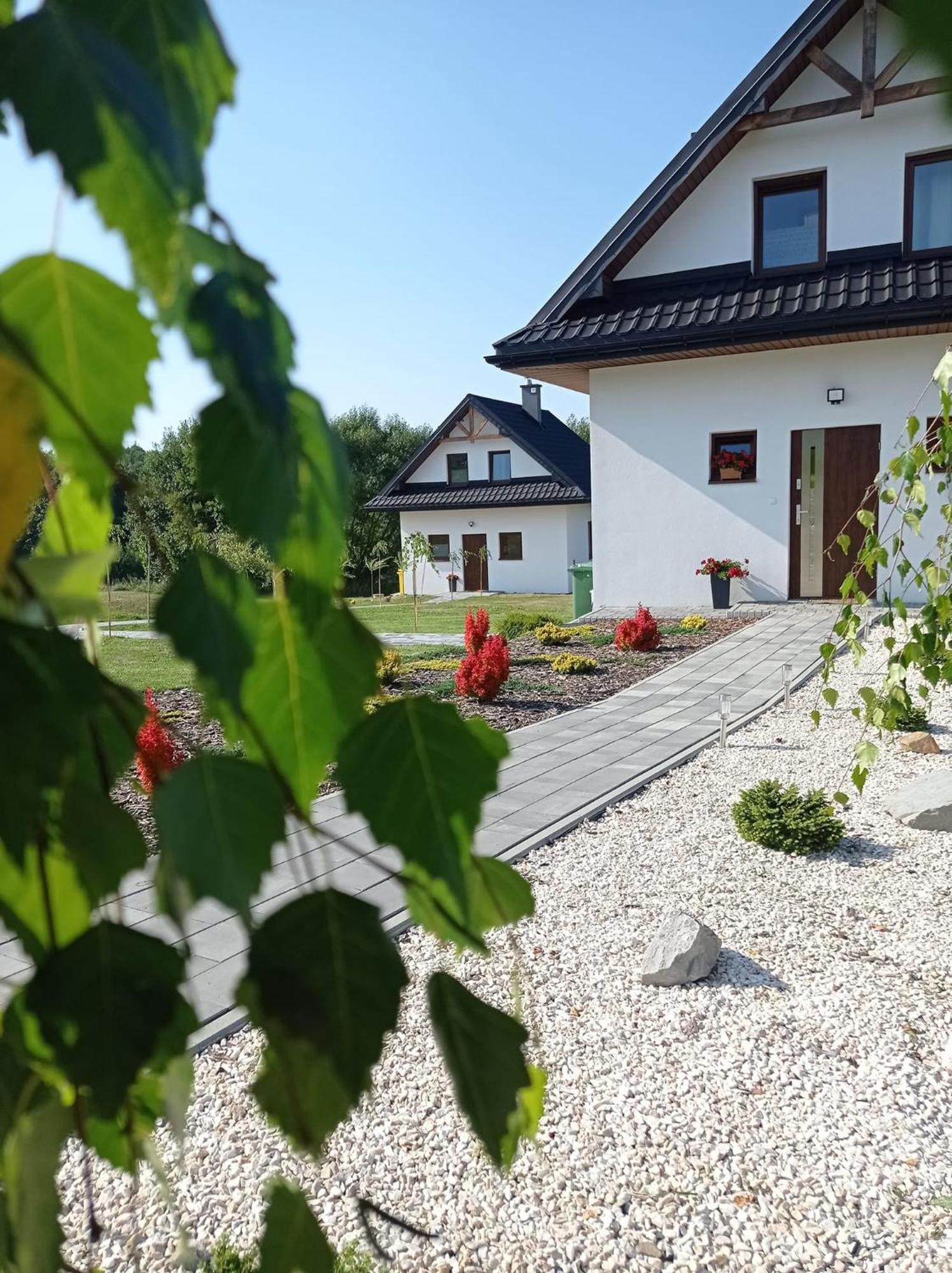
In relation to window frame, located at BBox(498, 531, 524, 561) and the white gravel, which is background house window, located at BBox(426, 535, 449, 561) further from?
the white gravel

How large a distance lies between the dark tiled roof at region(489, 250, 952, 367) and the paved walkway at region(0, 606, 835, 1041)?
3.67m

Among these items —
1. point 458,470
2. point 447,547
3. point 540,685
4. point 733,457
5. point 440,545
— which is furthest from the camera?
point 458,470

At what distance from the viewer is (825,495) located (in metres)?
12.3

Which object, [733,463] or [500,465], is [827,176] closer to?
[733,463]

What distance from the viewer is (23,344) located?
0.29m

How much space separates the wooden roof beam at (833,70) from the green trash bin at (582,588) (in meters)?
7.05

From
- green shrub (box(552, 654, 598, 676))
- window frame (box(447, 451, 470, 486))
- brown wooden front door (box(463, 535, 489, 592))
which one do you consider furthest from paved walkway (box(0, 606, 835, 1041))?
window frame (box(447, 451, 470, 486))

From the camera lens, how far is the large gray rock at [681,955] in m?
3.08

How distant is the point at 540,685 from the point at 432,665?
1.88 metres

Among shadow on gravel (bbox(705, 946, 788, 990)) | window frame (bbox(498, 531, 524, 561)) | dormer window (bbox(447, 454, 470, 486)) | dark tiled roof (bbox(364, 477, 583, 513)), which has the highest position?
dormer window (bbox(447, 454, 470, 486))

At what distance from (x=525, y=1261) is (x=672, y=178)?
41.2 ft

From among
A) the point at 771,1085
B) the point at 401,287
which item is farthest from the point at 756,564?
the point at 401,287

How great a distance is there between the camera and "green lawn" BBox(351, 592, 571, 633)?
15852 mm

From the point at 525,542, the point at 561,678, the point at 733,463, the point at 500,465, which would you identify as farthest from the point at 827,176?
the point at 500,465
